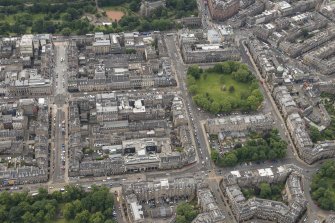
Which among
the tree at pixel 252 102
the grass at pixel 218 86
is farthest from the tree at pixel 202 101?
the tree at pixel 252 102

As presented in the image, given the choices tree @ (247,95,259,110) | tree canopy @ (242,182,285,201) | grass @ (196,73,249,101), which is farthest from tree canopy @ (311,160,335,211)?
grass @ (196,73,249,101)

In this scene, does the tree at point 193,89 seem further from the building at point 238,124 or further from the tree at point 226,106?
the building at point 238,124

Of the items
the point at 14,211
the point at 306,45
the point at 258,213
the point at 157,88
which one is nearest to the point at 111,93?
the point at 157,88

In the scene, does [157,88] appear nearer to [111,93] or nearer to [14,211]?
[111,93]

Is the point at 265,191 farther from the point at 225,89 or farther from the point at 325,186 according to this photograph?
the point at 225,89

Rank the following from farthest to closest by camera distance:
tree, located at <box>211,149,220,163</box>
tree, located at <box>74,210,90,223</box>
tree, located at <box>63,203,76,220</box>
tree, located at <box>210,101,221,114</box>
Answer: tree, located at <box>210,101,221,114</box>, tree, located at <box>211,149,220,163</box>, tree, located at <box>63,203,76,220</box>, tree, located at <box>74,210,90,223</box>

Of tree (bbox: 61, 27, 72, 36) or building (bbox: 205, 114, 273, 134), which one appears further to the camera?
tree (bbox: 61, 27, 72, 36)

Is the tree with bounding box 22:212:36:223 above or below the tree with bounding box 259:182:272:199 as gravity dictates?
above

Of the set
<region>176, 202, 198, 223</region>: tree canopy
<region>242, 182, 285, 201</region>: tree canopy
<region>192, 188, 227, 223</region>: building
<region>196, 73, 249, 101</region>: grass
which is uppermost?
<region>196, 73, 249, 101</region>: grass

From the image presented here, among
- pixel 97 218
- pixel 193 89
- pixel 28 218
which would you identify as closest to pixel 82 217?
pixel 97 218

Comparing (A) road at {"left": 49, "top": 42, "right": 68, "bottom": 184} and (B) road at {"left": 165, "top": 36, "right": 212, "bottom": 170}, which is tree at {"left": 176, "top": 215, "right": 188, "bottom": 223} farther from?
(A) road at {"left": 49, "top": 42, "right": 68, "bottom": 184}
